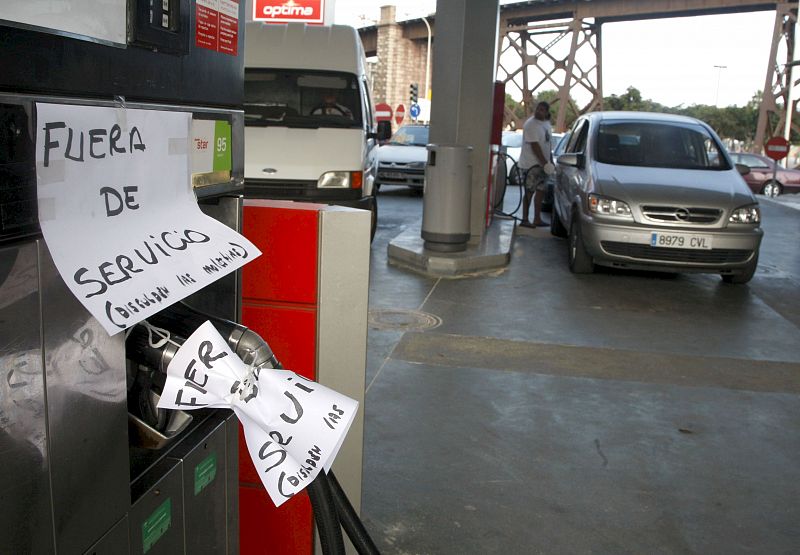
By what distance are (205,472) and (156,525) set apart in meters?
0.22

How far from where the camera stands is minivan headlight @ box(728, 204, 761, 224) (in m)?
8.48

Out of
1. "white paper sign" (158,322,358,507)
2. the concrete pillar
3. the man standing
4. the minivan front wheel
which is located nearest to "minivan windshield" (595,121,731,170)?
the minivan front wheel

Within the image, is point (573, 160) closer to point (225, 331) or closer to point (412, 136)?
point (225, 331)

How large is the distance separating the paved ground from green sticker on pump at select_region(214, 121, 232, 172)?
1.92 meters

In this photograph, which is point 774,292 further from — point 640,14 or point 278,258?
point 640,14

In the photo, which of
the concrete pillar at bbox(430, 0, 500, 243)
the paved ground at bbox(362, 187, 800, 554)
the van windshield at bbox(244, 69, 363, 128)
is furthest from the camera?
the concrete pillar at bbox(430, 0, 500, 243)

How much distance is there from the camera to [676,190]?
859 centimetres

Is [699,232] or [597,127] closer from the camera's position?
[699,232]

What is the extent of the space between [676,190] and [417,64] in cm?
4481

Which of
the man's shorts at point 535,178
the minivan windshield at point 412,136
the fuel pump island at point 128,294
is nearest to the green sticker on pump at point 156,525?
the fuel pump island at point 128,294

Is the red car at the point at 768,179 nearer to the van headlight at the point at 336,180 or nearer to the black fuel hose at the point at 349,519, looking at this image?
the van headlight at the point at 336,180

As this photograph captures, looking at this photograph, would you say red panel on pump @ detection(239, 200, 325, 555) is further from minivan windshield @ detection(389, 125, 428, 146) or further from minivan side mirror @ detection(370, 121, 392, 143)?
minivan windshield @ detection(389, 125, 428, 146)

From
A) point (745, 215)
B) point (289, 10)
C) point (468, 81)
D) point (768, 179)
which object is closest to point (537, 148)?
point (468, 81)

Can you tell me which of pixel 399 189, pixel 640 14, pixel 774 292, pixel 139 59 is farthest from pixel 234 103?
pixel 640 14
